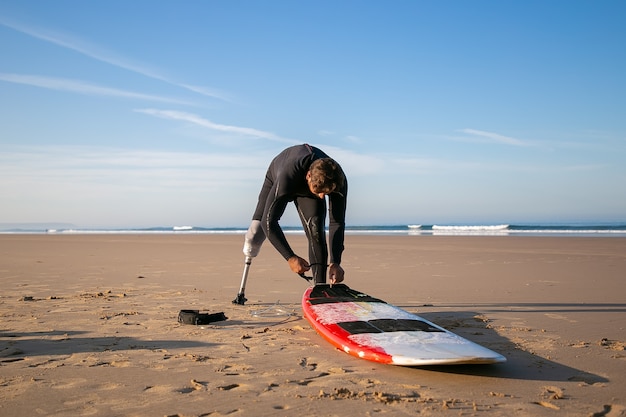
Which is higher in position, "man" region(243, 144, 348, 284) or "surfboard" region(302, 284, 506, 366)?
"man" region(243, 144, 348, 284)

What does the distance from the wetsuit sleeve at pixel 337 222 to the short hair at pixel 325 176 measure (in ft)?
2.08

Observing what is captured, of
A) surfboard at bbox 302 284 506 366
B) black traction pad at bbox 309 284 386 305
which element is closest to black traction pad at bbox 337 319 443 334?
surfboard at bbox 302 284 506 366

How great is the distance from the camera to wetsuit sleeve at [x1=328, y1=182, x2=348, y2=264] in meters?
5.36

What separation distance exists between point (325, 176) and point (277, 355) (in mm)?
1578

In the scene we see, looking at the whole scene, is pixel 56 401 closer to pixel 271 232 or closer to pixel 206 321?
pixel 206 321

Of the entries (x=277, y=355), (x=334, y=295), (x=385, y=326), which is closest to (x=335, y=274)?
(x=334, y=295)

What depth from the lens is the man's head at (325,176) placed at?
15.2 ft

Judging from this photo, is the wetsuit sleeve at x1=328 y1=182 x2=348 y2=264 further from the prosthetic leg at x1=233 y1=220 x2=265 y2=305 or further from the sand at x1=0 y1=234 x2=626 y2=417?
the prosthetic leg at x1=233 y1=220 x2=265 y2=305

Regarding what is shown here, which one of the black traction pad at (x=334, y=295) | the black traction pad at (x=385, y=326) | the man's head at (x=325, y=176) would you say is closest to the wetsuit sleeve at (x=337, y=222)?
the black traction pad at (x=334, y=295)

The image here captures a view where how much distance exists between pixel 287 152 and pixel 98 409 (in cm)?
340

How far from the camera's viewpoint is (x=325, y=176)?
15.1 ft

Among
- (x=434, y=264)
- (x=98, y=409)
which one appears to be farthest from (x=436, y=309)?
(x=434, y=264)

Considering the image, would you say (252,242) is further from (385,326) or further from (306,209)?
(385,326)

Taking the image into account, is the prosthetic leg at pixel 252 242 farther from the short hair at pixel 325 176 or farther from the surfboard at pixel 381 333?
the short hair at pixel 325 176
